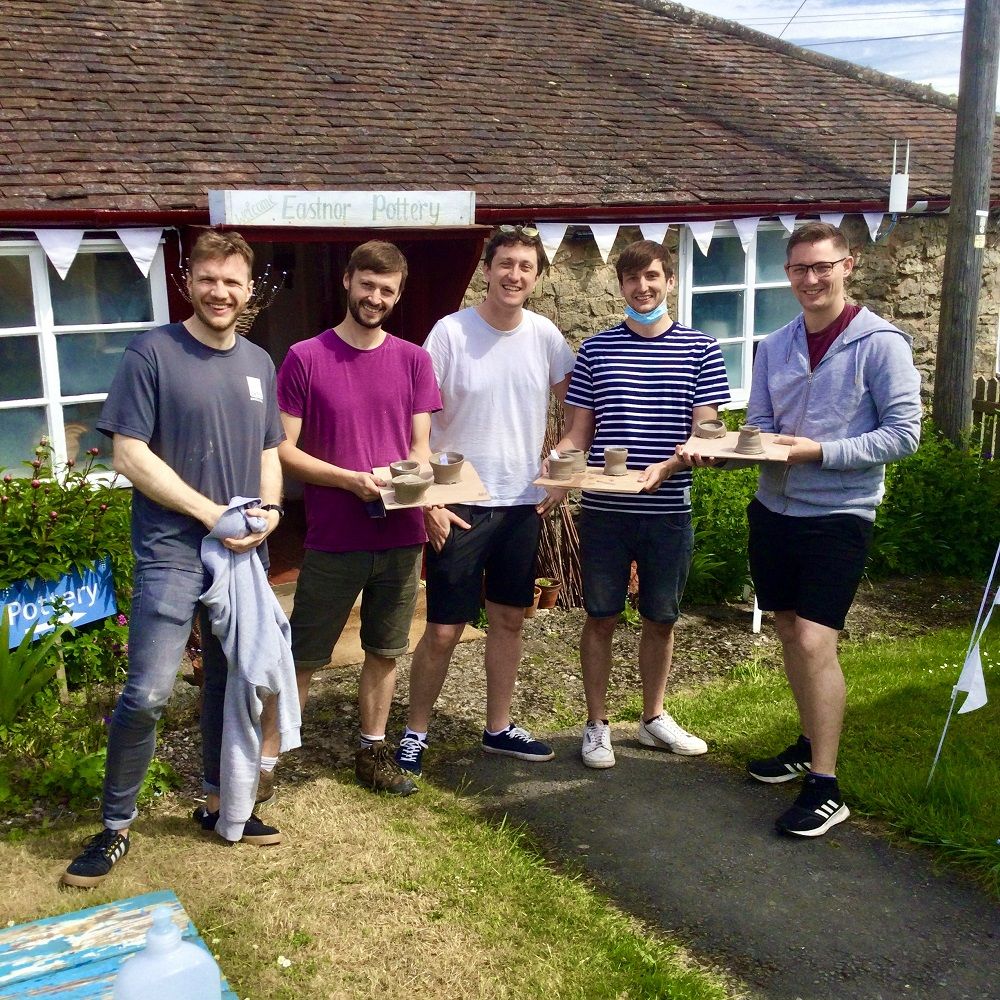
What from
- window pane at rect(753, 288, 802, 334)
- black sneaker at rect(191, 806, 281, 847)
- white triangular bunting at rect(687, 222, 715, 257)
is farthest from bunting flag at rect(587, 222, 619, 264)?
black sneaker at rect(191, 806, 281, 847)

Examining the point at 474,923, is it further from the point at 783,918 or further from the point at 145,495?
the point at 145,495

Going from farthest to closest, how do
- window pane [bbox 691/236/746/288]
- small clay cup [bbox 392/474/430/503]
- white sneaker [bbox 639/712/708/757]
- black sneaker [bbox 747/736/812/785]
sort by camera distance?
window pane [bbox 691/236/746/288], white sneaker [bbox 639/712/708/757], black sneaker [bbox 747/736/812/785], small clay cup [bbox 392/474/430/503]

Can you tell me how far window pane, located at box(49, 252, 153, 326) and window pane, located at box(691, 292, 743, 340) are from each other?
4220mm

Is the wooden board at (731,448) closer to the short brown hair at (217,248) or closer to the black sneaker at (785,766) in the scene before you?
the black sneaker at (785,766)

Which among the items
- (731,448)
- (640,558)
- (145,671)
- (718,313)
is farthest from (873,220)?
(145,671)

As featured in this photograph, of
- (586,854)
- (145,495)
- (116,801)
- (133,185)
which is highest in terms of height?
(133,185)

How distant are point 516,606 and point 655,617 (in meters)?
0.58

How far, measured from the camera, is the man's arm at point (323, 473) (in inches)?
159

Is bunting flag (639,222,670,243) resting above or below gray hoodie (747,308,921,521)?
above

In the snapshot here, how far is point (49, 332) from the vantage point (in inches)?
246

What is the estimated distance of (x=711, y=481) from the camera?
7.87 m

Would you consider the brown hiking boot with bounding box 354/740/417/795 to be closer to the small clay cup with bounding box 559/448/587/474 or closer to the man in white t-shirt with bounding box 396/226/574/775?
the man in white t-shirt with bounding box 396/226/574/775

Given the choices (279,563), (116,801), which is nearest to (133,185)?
(279,563)

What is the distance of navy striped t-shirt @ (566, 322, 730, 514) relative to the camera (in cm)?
450
